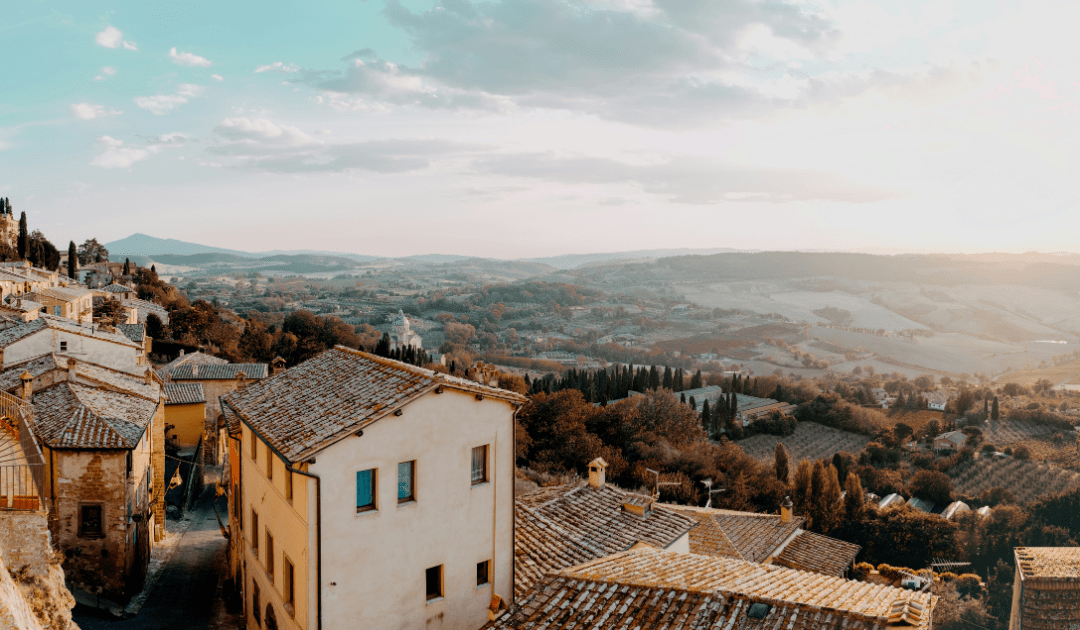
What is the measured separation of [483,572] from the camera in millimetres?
12281

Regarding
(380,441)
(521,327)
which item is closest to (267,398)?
(380,441)

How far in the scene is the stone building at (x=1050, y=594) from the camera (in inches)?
637

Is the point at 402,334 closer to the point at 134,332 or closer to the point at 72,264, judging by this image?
the point at 72,264

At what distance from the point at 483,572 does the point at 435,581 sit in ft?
3.36

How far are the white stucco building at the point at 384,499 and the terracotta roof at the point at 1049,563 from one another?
1391 centimetres

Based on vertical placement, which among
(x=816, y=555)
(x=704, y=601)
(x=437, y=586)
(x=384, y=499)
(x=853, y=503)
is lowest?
(x=853, y=503)

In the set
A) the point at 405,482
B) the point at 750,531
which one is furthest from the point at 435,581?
the point at 750,531

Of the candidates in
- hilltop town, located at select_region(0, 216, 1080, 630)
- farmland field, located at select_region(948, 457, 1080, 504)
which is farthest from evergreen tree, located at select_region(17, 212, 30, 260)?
farmland field, located at select_region(948, 457, 1080, 504)

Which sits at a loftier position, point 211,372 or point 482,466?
point 482,466

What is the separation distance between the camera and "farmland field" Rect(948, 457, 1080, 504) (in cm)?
6031

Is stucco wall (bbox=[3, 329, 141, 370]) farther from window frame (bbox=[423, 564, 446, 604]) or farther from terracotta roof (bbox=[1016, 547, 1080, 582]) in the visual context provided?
terracotta roof (bbox=[1016, 547, 1080, 582])

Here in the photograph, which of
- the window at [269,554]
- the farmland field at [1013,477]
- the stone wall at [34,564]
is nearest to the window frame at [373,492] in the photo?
the window at [269,554]

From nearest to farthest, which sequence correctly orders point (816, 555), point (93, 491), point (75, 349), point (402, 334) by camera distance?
point (93, 491) → point (75, 349) → point (816, 555) → point (402, 334)

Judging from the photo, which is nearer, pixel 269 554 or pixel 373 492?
pixel 373 492
